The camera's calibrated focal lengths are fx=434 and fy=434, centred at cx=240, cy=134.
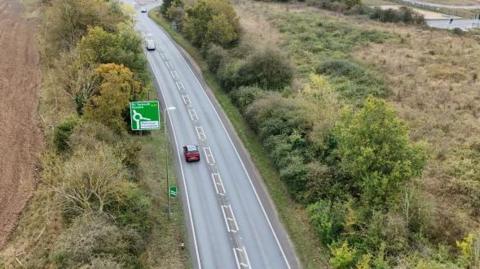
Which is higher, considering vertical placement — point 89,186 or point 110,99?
point 110,99

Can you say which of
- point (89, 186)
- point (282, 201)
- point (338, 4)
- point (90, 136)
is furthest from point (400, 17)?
point (89, 186)

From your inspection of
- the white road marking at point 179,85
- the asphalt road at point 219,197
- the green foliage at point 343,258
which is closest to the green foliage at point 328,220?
the green foliage at point 343,258

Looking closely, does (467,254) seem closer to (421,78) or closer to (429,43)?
(421,78)

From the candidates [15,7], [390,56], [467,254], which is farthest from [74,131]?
[15,7]

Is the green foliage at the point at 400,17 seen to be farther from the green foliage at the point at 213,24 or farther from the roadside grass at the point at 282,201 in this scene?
the roadside grass at the point at 282,201

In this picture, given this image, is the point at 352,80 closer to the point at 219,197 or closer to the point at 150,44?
the point at 219,197

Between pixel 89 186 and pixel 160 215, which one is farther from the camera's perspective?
pixel 160 215

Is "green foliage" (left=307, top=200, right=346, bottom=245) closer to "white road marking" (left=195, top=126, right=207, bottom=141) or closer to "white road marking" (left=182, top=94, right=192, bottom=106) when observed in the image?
"white road marking" (left=195, top=126, right=207, bottom=141)
